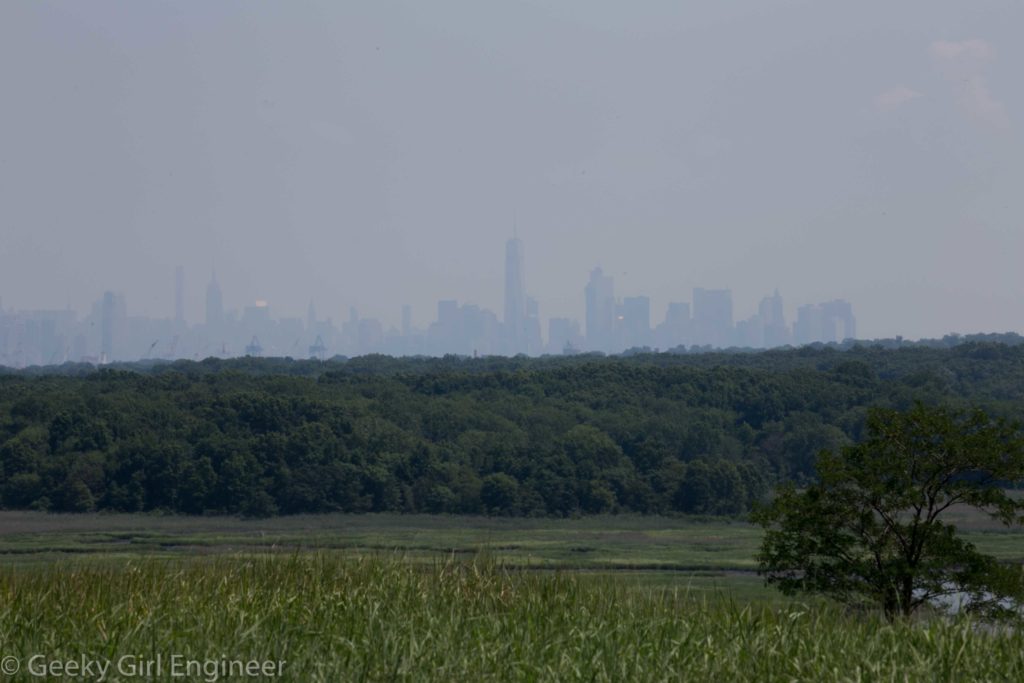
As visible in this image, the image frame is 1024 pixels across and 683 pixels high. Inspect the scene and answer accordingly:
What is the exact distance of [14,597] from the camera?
14602 millimetres

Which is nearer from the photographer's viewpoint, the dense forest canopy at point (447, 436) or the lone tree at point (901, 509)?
the lone tree at point (901, 509)

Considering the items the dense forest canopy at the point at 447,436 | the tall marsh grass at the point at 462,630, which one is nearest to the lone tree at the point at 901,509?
Result: the tall marsh grass at the point at 462,630

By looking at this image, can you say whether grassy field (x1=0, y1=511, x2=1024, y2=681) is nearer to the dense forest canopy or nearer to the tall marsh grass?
the tall marsh grass

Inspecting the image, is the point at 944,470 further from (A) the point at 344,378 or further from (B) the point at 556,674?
(A) the point at 344,378

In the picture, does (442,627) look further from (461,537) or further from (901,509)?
(461,537)

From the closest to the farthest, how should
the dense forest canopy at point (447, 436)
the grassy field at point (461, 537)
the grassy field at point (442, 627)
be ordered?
the grassy field at point (442, 627) → the grassy field at point (461, 537) → the dense forest canopy at point (447, 436)

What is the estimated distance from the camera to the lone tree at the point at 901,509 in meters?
20.4

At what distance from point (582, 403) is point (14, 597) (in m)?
76.8

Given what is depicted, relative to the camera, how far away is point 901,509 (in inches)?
851

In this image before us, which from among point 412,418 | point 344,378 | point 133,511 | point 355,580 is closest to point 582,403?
point 412,418

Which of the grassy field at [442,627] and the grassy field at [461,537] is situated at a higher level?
the grassy field at [442,627]

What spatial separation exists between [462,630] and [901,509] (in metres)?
11.4

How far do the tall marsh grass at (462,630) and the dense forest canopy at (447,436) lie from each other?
55.6 m

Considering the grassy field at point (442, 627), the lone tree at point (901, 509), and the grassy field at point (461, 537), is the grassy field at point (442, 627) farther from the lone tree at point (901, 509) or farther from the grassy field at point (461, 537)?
the grassy field at point (461, 537)
